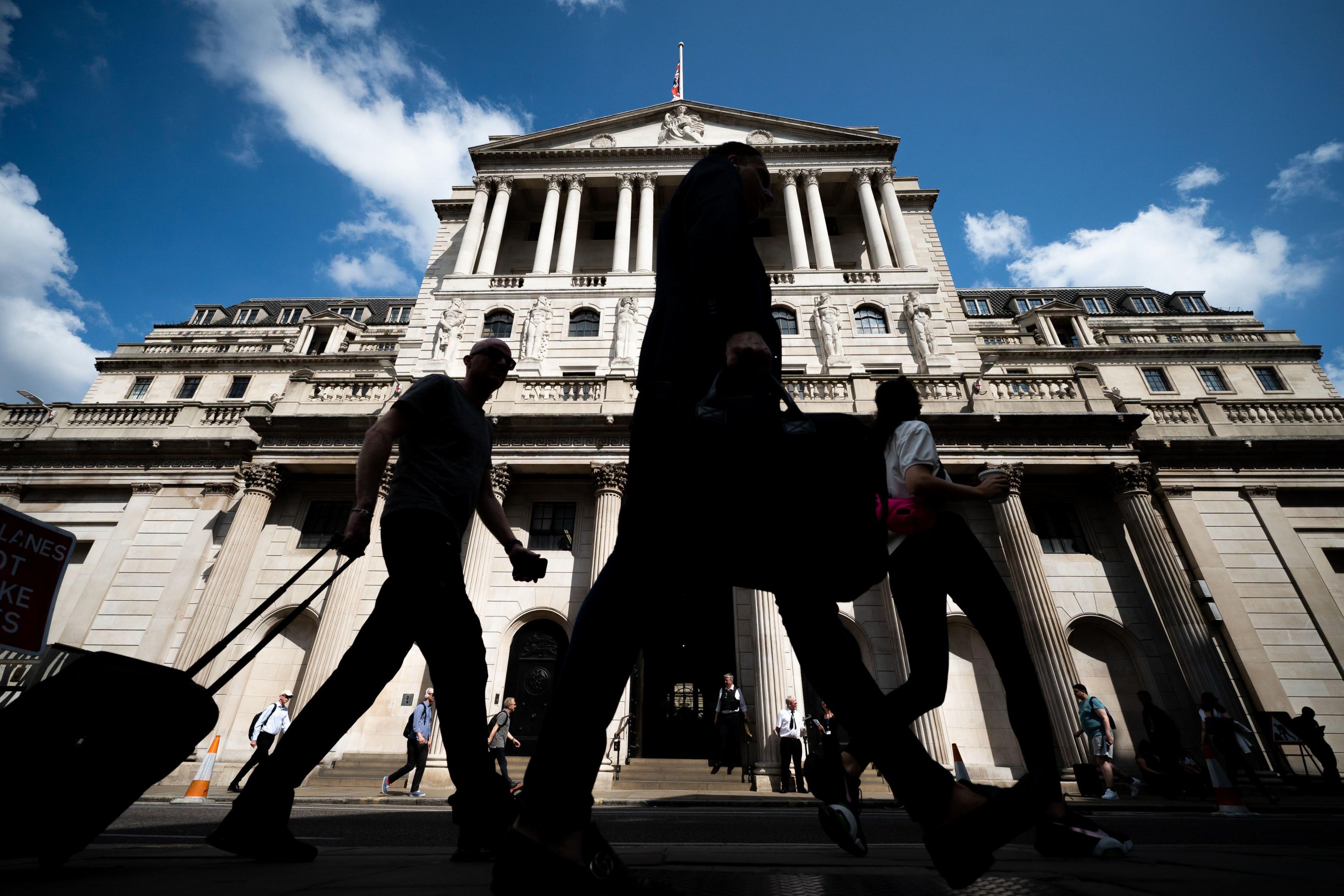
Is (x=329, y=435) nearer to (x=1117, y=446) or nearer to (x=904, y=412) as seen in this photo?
(x=904, y=412)

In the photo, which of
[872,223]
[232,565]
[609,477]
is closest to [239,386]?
[232,565]

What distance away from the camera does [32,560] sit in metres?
5.75

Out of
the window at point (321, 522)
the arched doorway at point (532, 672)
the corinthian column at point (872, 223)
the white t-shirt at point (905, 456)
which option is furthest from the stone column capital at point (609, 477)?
the corinthian column at point (872, 223)

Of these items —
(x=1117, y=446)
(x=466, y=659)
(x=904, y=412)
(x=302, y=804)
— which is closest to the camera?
(x=466, y=659)

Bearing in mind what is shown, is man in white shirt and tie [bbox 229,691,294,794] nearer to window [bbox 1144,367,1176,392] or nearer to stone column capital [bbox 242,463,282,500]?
stone column capital [bbox 242,463,282,500]

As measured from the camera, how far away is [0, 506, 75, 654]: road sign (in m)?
5.45

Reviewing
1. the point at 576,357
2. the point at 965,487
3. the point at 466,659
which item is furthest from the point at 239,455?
the point at 965,487

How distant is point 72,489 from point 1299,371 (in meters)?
51.3

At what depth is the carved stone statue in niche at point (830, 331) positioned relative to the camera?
20.7m

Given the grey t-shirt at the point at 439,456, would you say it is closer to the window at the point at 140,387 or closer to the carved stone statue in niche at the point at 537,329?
the carved stone statue in niche at the point at 537,329

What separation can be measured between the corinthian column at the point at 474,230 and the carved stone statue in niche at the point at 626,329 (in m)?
6.58

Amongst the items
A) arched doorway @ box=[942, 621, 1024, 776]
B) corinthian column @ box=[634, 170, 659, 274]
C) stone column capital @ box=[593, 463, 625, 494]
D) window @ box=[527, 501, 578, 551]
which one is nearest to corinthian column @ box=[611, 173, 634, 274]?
corinthian column @ box=[634, 170, 659, 274]

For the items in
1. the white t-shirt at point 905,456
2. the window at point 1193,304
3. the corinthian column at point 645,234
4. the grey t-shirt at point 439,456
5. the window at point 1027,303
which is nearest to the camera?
the grey t-shirt at point 439,456

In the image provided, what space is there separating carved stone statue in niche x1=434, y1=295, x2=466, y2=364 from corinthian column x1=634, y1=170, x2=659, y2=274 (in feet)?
22.7
